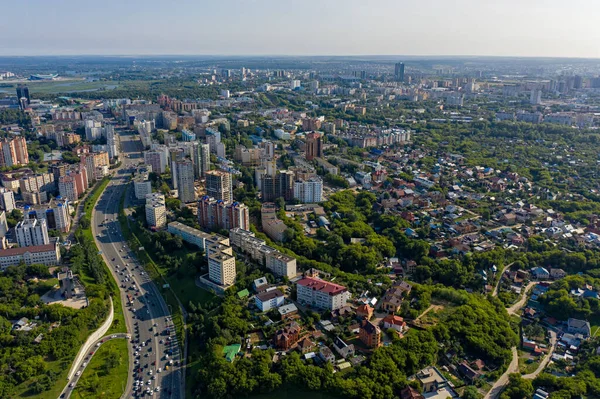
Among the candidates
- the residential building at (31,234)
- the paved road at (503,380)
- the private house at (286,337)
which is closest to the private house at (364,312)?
the private house at (286,337)

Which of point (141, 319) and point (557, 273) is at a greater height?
point (557, 273)

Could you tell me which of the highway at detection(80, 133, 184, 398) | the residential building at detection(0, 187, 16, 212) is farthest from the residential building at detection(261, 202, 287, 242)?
the residential building at detection(0, 187, 16, 212)

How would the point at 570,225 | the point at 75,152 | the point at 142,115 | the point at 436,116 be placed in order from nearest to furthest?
the point at 570,225 < the point at 75,152 < the point at 142,115 < the point at 436,116

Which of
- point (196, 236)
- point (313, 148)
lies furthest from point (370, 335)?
point (313, 148)

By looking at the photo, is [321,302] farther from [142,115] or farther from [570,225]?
[142,115]

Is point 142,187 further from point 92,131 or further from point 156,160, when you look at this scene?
point 92,131

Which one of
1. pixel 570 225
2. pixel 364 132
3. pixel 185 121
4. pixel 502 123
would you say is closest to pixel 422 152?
pixel 364 132
